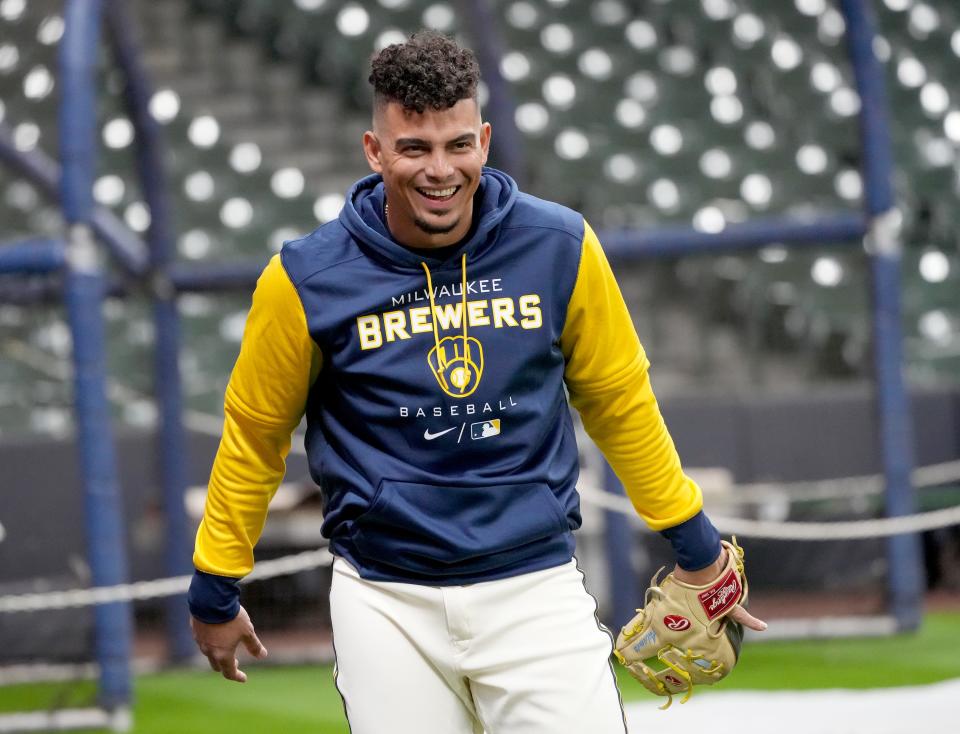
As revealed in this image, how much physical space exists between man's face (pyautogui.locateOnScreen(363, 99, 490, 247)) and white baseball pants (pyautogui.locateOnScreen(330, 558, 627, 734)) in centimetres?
63

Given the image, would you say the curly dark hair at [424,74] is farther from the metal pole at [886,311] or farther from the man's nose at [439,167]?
the metal pole at [886,311]

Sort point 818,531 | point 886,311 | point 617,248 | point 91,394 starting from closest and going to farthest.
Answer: point 91,394, point 617,248, point 886,311, point 818,531

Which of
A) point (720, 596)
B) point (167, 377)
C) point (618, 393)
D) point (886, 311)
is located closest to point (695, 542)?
point (720, 596)

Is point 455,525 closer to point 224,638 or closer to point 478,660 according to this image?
point 478,660

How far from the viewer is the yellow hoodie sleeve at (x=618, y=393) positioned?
245 cm

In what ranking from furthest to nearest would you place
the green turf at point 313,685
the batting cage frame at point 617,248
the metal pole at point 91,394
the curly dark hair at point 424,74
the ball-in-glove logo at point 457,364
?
the batting cage frame at point 617,248 < the green turf at point 313,685 < the metal pole at point 91,394 < the ball-in-glove logo at point 457,364 < the curly dark hair at point 424,74

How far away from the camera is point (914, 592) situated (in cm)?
738

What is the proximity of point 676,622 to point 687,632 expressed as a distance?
3 centimetres

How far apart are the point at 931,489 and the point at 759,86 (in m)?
4.70

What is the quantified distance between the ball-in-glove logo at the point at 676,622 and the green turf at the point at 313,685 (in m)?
3.21

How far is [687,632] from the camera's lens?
8.58ft

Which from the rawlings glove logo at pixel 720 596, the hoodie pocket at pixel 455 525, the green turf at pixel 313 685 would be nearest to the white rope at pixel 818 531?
the green turf at pixel 313 685

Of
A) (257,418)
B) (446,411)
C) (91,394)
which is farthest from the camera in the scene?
(91,394)

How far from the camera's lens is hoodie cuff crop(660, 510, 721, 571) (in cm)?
253
